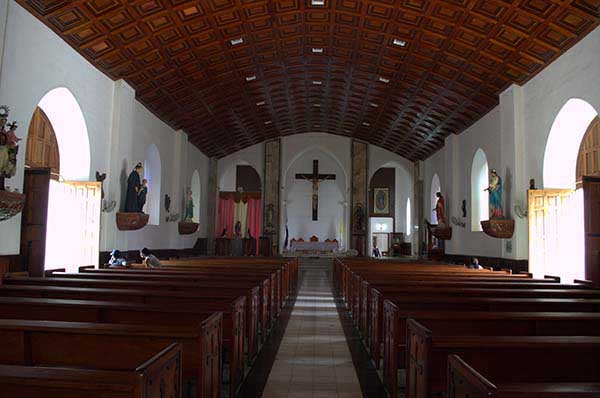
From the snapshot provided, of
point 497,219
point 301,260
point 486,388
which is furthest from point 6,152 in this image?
point 301,260

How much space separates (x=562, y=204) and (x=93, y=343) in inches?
378

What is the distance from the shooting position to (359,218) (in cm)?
2253

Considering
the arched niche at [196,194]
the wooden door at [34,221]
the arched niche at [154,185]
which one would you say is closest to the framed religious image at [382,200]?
the arched niche at [196,194]

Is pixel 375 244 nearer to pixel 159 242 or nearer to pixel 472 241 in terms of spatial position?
pixel 472 241

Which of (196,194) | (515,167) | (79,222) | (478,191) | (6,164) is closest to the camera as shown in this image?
(6,164)

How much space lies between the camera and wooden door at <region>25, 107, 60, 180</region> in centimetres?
938

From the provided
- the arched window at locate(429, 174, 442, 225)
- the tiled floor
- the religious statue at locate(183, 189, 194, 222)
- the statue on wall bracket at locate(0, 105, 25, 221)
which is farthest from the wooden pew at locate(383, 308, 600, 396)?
the arched window at locate(429, 174, 442, 225)

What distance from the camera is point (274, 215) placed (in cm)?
2255

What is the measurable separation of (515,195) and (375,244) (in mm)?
17303

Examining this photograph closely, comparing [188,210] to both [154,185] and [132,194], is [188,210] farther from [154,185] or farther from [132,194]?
[132,194]

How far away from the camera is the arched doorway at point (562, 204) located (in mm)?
9891

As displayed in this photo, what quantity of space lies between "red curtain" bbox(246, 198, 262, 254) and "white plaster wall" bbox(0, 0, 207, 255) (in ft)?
23.5

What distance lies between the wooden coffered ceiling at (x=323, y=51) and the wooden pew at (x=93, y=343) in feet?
20.9

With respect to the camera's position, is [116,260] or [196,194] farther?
[196,194]
